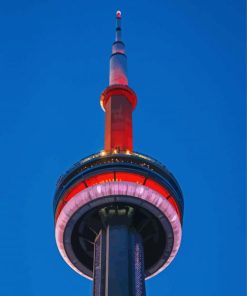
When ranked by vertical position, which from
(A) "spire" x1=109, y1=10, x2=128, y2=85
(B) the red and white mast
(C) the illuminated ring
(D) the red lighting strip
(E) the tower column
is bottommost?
(E) the tower column

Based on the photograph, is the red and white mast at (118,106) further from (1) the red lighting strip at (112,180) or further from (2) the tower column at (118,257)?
(2) the tower column at (118,257)

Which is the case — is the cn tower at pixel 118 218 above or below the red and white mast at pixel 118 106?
below

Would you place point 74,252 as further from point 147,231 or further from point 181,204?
point 181,204

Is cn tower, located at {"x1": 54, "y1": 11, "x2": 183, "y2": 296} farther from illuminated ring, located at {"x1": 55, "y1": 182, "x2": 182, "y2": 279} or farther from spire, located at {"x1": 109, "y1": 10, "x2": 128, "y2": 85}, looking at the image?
spire, located at {"x1": 109, "y1": 10, "x2": 128, "y2": 85}

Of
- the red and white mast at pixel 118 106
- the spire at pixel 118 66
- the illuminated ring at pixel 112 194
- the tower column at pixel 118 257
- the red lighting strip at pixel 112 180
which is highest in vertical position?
the spire at pixel 118 66

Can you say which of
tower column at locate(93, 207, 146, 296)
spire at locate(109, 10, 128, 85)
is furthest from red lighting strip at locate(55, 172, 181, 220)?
Answer: spire at locate(109, 10, 128, 85)

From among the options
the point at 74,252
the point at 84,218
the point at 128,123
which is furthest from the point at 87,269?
the point at 128,123

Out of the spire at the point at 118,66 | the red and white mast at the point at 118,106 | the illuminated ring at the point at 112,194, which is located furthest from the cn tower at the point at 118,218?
the spire at the point at 118,66
